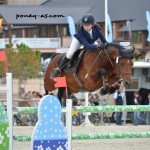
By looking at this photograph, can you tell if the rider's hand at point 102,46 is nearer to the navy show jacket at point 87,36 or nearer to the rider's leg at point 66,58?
the navy show jacket at point 87,36

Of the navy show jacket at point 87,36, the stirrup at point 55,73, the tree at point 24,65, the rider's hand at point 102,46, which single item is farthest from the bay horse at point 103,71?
the tree at point 24,65

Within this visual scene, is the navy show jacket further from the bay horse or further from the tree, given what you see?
the tree

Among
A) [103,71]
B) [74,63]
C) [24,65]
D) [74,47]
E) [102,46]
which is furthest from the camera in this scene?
[24,65]

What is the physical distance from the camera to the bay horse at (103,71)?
9.02 metres

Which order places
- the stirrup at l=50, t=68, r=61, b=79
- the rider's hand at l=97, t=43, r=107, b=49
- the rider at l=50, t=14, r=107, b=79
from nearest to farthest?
the rider at l=50, t=14, r=107, b=79 < the rider's hand at l=97, t=43, r=107, b=49 < the stirrup at l=50, t=68, r=61, b=79

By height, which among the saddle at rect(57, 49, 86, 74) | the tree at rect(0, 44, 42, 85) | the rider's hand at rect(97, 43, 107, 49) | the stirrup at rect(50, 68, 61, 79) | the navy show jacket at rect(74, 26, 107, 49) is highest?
the tree at rect(0, 44, 42, 85)

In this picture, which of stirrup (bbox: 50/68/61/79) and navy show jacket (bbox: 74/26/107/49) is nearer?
navy show jacket (bbox: 74/26/107/49)

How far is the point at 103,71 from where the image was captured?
911cm

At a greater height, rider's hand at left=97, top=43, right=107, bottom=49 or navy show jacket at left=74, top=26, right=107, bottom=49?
navy show jacket at left=74, top=26, right=107, bottom=49

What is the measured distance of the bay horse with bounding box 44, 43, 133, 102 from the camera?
9.02 m

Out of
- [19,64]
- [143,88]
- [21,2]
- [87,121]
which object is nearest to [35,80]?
[19,64]

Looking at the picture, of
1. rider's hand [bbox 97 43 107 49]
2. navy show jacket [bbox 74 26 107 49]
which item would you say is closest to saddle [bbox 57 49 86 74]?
navy show jacket [bbox 74 26 107 49]

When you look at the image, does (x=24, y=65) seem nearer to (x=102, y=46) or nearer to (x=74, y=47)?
(x=74, y=47)

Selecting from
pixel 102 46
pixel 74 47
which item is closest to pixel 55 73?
pixel 74 47
